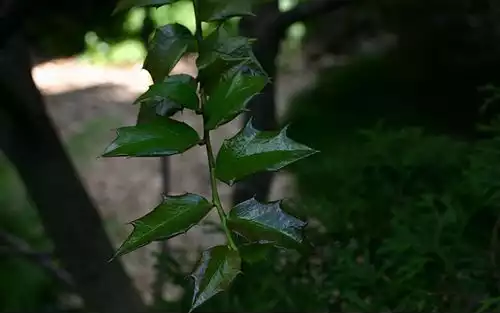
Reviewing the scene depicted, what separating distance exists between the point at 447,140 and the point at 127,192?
236 cm

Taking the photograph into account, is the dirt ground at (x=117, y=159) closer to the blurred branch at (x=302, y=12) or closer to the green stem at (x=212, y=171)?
the blurred branch at (x=302, y=12)

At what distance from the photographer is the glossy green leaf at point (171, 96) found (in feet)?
1.51

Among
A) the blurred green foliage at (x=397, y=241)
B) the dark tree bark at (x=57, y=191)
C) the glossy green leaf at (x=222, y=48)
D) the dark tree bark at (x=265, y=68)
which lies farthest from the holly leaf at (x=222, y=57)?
the dark tree bark at (x=265, y=68)

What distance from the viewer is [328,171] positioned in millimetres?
1421

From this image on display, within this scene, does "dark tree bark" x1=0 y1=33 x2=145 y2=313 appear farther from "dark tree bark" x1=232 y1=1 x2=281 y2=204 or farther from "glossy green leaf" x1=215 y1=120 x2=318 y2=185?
"glossy green leaf" x1=215 y1=120 x2=318 y2=185

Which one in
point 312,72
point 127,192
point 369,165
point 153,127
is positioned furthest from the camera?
point 312,72

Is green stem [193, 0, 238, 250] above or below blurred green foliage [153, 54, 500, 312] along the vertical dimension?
above

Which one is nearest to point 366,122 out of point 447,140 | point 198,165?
point 198,165

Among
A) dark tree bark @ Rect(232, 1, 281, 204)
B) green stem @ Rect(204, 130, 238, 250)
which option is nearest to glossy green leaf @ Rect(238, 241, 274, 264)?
green stem @ Rect(204, 130, 238, 250)

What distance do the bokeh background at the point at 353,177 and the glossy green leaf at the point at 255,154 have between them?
0.29ft

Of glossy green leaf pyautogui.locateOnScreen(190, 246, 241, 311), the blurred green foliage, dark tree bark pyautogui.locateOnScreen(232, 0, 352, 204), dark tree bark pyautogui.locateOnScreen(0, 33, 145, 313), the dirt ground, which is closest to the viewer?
glossy green leaf pyautogui.locateOnScreen(190, 246, 241, 311)

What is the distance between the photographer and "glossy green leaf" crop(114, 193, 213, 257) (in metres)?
0.44

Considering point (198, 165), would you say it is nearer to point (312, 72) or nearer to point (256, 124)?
point (312, 72)

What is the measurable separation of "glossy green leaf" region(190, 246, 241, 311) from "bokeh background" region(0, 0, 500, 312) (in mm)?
110
